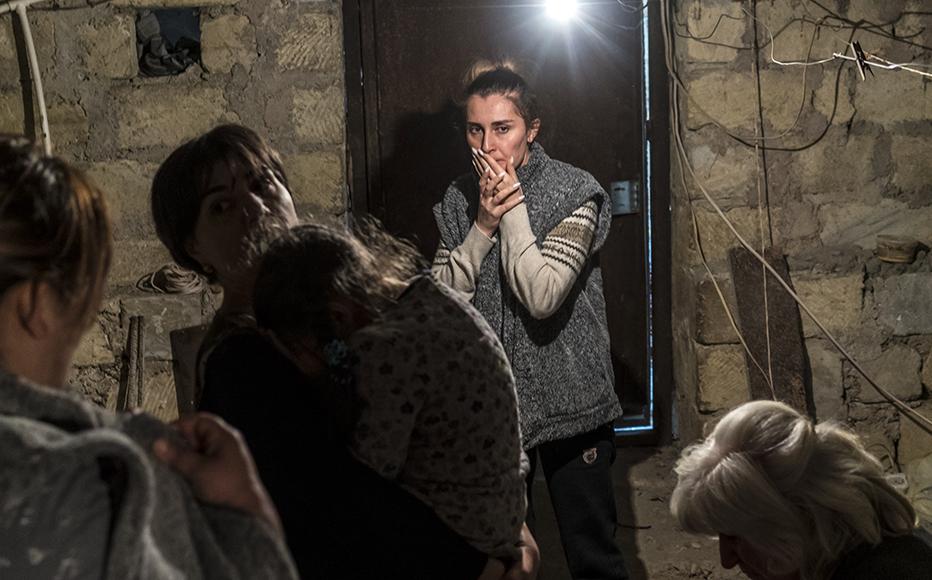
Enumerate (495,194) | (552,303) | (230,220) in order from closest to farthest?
(230,220) → (552,303) → (495,194)

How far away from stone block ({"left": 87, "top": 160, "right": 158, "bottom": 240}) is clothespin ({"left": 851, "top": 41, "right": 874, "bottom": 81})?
6.95 feet

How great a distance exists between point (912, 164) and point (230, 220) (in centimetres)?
261

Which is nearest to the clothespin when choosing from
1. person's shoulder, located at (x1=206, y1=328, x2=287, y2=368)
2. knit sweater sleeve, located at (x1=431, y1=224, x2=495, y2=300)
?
knit sweater sleeve, located at (x1=431, y1=224, x2=495, y2=300)

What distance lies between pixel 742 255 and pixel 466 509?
92.6 inches

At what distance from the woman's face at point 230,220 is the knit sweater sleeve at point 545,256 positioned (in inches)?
35.9

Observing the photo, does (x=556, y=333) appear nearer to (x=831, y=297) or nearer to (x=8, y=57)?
(x=831, y=297)

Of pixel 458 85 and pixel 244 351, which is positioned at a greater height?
pixel 458 85

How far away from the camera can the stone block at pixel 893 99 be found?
11.4ft

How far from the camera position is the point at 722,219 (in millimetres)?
3533

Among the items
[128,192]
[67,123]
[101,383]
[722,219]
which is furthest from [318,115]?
[722,219]

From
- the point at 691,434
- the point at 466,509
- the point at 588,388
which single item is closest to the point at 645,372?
the point at 691,434

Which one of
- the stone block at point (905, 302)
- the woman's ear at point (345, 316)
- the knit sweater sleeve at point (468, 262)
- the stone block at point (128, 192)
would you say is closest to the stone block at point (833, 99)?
the stone block at point (905, 302)

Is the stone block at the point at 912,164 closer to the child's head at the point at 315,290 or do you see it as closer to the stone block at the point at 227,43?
the stone block at the point at 227,43

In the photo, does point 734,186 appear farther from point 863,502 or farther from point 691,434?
point 863,502
